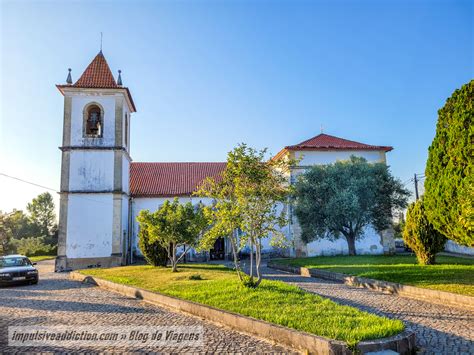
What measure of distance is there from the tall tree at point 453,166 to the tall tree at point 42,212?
2007 inches

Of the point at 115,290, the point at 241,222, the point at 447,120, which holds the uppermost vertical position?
the point at 447,120

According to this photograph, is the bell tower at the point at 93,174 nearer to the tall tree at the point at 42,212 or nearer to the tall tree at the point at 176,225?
the tall tree at the point at 176,225

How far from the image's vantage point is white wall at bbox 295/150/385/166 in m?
27.2

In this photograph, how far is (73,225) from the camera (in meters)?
22.5

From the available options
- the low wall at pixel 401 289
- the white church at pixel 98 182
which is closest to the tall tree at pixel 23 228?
the white church at pixel 98 182

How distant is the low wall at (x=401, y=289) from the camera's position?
28.5 ft

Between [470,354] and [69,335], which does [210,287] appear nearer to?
[69,335]

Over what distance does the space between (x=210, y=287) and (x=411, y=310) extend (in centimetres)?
520

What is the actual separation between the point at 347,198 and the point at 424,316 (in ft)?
42.5

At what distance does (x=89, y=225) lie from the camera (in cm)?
2262

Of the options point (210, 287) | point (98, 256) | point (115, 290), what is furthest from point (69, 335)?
point (98, 256)

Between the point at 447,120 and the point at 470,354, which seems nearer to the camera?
the point at 470,354

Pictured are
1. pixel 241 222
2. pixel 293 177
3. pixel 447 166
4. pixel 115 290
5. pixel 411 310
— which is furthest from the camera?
pixel 293 177

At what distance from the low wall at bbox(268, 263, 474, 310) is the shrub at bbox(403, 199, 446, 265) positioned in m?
4.27
